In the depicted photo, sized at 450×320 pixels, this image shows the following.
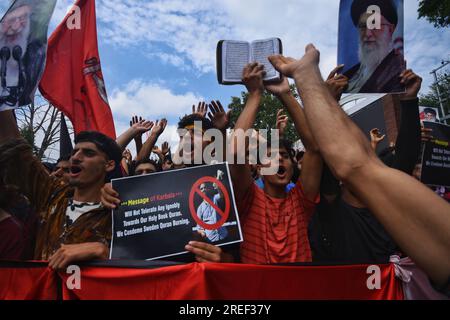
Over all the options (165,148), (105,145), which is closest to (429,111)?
(165,148)

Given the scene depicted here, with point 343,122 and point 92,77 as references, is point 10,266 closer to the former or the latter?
point 343,122

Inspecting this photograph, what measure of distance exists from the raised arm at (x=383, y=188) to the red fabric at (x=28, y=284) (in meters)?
1.56

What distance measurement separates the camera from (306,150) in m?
2.47

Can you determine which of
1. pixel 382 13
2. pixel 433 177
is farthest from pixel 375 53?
pixel 433 177

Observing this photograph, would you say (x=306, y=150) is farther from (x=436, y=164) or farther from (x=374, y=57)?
(x=436, y=164)

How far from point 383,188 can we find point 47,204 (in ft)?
7.22

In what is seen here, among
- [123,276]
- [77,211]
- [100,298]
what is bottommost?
[100,298]

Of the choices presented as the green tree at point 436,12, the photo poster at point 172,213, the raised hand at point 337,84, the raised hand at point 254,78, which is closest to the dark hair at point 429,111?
the raised hand at point 337,84

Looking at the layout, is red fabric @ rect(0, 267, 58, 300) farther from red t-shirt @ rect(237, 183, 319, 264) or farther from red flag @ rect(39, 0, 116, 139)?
red flag @ rect(39, 0, 116, 139)

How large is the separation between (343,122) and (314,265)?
902mm

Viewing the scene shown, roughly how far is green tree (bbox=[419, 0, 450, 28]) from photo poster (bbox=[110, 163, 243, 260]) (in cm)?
1430

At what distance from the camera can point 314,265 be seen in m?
1.85

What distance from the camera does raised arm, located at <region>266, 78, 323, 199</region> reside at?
7.82 feet

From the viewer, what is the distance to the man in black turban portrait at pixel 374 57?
2592 millimetres
